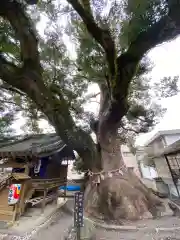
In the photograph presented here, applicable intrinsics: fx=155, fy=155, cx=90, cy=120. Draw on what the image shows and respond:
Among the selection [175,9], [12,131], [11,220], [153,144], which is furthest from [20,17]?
[153,144]

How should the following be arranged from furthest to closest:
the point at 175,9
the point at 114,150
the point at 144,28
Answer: the point at 114,150 → the point at 144,28 → the point at 175,9

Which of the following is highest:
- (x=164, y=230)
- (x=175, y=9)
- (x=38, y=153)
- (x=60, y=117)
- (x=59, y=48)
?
(x=59, y=48)

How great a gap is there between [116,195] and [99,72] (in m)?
4.44

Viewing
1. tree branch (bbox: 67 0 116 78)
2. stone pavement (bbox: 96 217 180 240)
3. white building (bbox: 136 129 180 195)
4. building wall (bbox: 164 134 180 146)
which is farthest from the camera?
building wall (bbox: 164 134 180 146)

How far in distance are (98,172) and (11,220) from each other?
3.21m

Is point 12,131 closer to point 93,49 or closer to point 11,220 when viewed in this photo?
point 11,220

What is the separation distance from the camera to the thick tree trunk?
16.4 feet

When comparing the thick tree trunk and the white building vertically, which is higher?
the white building

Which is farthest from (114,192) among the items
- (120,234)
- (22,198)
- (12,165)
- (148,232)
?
(12,165)

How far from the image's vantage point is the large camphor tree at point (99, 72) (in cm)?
363

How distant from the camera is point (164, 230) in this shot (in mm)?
4281

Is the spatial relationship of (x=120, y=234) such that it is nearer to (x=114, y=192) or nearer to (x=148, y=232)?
(x=148, y=232)

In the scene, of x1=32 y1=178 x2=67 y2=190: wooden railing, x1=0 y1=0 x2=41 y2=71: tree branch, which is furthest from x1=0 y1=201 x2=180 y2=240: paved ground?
x1=0 y1=0 x2=41 y2=71: tree branch

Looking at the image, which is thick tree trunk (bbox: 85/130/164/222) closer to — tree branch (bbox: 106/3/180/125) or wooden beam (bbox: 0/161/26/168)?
tree branch (bbox: 106/3/180/125)
